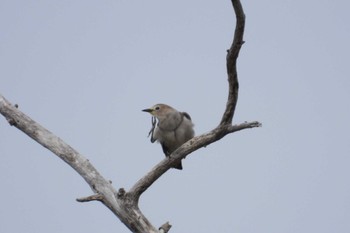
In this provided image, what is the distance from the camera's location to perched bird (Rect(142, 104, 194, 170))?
9406 millimetres

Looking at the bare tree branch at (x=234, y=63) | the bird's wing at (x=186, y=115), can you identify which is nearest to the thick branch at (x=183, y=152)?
the bare tree branch at (x=234, y=63)

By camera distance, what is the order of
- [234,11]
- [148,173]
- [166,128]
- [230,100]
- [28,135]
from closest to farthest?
1. [234,11]
2. [230,100]
3. [148,173]
4. [28,135]
5. [166,128]

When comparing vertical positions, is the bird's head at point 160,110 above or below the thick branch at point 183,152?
above

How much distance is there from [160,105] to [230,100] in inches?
105

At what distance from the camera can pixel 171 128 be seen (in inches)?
371

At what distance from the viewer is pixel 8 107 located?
861 centimetres

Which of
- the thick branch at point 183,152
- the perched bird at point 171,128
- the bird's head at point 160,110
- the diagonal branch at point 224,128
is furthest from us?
the bird's head at point 160,110

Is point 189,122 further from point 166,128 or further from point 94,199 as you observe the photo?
point 94,199

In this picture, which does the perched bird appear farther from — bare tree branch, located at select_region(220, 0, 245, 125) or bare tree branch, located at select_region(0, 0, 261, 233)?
bare tree branch, located at select_region(220, 0, 245, 125)

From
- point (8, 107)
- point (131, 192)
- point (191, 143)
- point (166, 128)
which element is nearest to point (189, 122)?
point (166, 128)

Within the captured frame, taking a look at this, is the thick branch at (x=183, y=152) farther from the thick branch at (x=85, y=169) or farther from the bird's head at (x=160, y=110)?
the bird's head at (x=160, y=110)

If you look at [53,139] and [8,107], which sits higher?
[8,107]

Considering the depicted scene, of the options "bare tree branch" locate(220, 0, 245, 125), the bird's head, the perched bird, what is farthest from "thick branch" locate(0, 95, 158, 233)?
→ the bird's head

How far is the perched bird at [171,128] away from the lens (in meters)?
9.41
